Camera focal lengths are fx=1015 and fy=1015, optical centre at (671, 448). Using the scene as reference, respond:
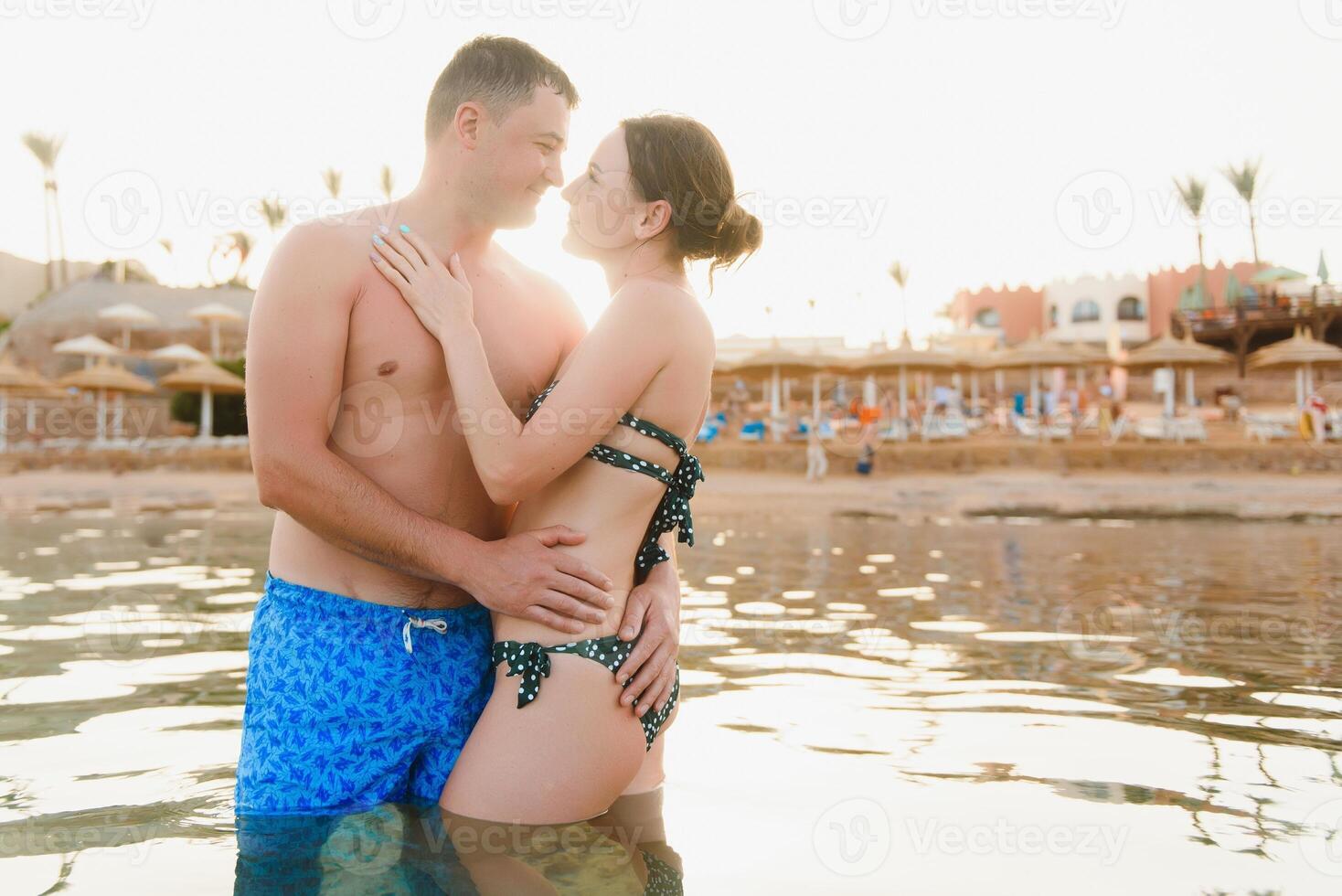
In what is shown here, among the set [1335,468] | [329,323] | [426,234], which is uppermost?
[426,234]

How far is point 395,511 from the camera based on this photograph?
2.04 metres

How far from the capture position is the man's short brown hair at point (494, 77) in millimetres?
2166

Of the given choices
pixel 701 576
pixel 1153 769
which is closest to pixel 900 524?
pixel 701 576

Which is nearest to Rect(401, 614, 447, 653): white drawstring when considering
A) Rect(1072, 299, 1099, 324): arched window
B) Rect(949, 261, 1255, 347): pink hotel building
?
Rect(949, 261, 1255, 347): pink hotel building

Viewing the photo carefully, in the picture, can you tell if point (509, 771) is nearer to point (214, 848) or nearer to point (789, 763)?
point (214, 848)

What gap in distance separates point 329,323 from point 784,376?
24470mm

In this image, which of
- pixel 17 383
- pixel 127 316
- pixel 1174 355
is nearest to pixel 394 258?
pixel 1174 355

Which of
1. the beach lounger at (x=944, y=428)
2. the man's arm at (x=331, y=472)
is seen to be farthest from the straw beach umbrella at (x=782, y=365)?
the man's arm at (x=331, y=472)

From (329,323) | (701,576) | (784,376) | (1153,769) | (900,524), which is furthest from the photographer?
(784,376)

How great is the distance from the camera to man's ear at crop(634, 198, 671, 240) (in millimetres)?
2205

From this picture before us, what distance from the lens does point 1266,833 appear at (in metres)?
2.45

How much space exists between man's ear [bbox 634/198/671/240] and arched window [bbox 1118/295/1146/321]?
160 feet

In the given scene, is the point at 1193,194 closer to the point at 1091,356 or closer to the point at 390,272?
the point at 1091,356

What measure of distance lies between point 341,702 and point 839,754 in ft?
5.72
